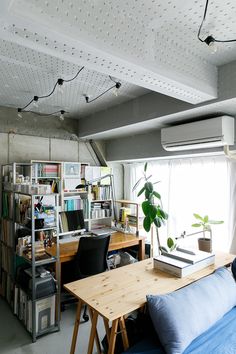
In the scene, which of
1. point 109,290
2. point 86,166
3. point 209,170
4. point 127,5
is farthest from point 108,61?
point 86,166

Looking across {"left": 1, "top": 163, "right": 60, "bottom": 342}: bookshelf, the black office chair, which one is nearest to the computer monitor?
{"left": 1, "top": 163, "right": 60, "bottom": 342}: bookshelf

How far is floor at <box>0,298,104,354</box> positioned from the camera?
222cm

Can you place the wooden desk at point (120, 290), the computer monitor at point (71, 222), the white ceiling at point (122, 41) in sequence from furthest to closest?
the computer monitor at point (71, 222), the wooden desk at point (120, 290), the white ceiling at point (122, 41)

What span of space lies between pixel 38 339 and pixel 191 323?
1697 mm

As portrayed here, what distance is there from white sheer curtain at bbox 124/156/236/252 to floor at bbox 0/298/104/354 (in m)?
1.77

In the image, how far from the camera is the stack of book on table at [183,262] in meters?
1.95

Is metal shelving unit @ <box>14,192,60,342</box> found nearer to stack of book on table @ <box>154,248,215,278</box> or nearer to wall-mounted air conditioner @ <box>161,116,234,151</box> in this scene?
stack of book on table @ <box>154,248,215,278</box>

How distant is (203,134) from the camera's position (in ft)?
7.59

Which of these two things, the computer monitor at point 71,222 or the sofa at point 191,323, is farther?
the computer monitor at point 71,222

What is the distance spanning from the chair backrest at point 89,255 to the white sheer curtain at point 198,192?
1237 mm

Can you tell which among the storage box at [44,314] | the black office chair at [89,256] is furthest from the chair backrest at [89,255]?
the storage box at [44,314]

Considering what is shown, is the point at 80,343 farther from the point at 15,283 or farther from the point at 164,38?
the point at 164,38

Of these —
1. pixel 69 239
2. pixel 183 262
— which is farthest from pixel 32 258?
pixel 183 262

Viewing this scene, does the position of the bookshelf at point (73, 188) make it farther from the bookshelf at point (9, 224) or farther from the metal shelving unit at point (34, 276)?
the metal shelving unit at point (34, 276)
